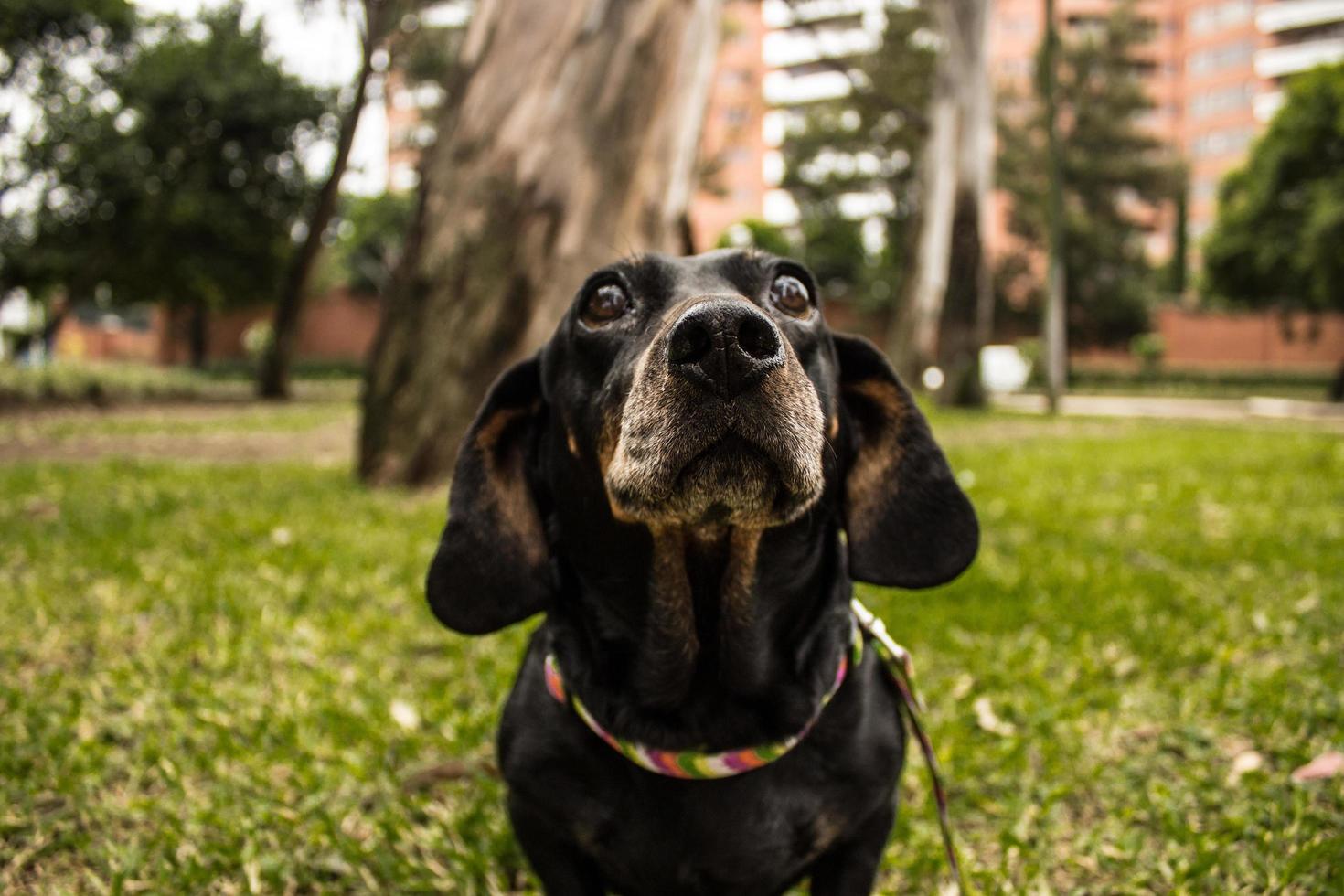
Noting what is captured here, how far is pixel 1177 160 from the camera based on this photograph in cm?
4181

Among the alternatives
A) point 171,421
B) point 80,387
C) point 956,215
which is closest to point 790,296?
point 171,421

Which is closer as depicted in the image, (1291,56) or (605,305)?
(605,305)

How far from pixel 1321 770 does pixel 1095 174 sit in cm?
4254

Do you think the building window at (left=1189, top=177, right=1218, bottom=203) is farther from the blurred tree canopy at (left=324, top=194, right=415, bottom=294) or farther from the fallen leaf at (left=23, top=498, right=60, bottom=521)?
the fallen leaf at (left=23, top=498, right=60, bottom=521)

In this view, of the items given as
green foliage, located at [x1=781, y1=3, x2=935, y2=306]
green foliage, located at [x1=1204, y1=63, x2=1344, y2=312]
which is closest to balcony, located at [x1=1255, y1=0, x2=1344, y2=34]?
green foliage, located at [x1=781, y1=3, x2=935, y2=306]

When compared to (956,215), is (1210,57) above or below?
above

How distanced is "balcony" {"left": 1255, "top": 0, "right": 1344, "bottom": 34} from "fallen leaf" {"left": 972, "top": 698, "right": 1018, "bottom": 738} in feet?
234

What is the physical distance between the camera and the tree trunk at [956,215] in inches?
586

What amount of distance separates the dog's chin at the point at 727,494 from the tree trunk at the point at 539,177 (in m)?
4.32

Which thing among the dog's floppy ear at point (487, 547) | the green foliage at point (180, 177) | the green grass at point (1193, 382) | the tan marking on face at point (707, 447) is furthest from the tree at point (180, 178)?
the green grass at point (1193, 382)

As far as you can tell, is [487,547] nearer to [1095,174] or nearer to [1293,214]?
[1293,214]

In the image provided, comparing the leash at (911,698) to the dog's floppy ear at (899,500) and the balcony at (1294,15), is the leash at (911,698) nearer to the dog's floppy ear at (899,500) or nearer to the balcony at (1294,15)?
the dog's floppy ear at (899,500)

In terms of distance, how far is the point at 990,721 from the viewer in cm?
283

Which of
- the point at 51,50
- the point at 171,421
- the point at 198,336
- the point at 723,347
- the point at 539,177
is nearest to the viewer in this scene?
the point at 723,347
